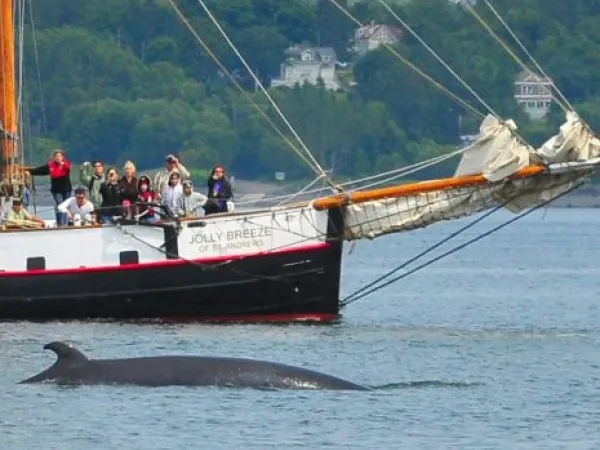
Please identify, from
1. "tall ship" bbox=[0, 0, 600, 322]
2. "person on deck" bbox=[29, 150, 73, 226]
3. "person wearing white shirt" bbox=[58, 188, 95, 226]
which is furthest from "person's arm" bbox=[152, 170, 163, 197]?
"person on deck" bbox=[29, 150, 73, 226]

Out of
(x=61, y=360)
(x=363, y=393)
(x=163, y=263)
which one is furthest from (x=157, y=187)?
(x=363, y=393)

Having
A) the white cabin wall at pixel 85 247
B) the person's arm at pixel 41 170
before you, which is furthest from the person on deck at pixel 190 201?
the person's arm at pixel 41 170

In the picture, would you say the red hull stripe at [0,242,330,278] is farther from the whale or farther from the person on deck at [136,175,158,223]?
the whale

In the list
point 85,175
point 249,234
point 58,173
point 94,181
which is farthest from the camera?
point 85,175

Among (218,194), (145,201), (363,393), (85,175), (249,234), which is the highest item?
(85,175)

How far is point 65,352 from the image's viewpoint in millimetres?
36812

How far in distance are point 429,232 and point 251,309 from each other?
305ft

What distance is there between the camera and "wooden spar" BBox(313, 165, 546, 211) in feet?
157

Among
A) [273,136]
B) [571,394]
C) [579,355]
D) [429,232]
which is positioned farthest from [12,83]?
[273,136]

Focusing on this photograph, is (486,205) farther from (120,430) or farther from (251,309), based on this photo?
(120,430)

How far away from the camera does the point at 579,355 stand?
44.7 m

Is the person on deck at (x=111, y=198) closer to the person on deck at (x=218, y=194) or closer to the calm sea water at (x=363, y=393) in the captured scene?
the person on deck at (x=218, y=194)

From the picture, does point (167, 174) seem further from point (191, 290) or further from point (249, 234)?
point (191, 290)

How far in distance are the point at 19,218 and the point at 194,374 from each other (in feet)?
42.5
